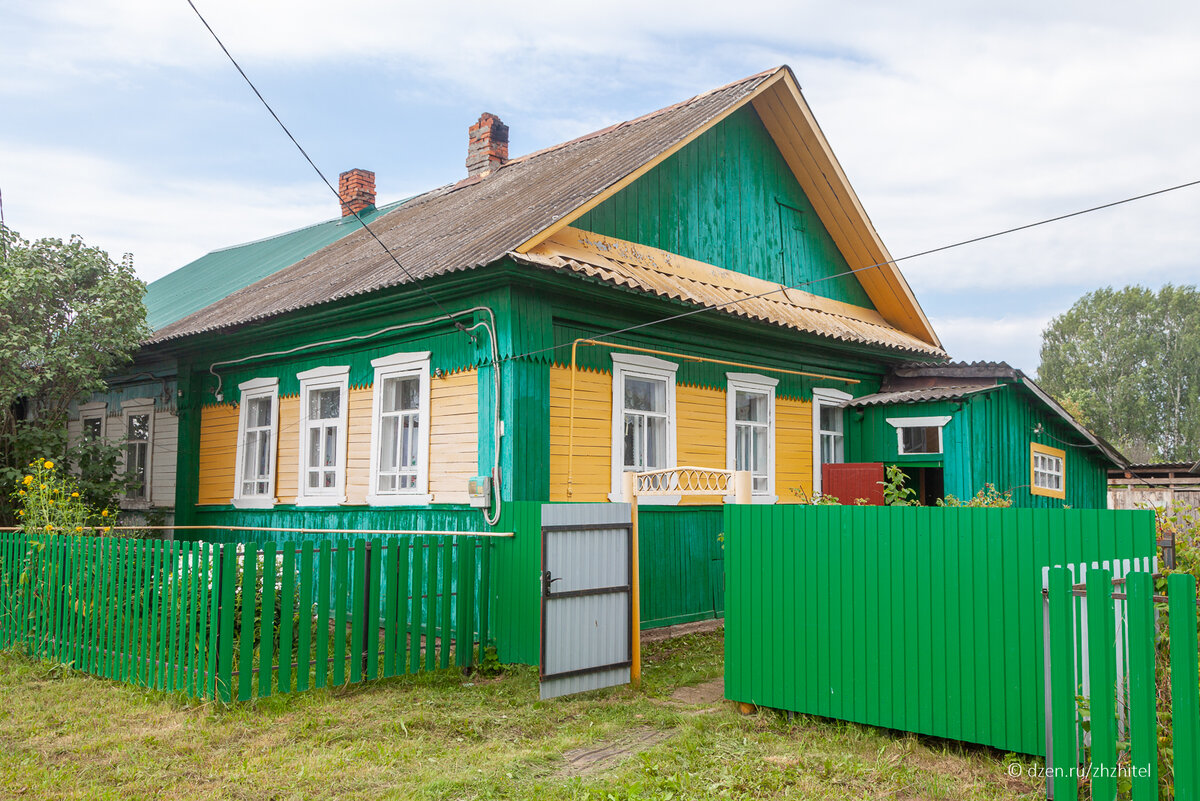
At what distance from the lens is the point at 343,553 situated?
7.75 m

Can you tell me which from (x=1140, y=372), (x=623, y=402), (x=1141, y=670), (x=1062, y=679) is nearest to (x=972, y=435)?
(x=623, y=402)

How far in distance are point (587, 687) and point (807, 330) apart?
18.3 feet

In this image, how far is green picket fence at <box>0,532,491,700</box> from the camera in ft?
23.3

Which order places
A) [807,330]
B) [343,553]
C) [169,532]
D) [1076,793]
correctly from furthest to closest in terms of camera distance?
[169,532] → [807,330] → [343,553] → [1076,793]

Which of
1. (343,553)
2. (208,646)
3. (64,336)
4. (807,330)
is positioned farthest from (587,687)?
(64,336)

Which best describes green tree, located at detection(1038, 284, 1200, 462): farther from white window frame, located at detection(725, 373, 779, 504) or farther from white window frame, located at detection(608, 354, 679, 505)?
white window frame, located at detection(608, 354, 679, 505)

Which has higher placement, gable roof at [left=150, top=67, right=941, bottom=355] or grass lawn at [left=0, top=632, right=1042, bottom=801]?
gable roof at [left=150, top=67, right=941, bottom=355]

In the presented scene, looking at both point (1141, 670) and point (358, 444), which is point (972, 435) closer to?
point (358, 444)

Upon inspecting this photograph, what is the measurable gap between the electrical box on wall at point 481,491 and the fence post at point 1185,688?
20.1 feet

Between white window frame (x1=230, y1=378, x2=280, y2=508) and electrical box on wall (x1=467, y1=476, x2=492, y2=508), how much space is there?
14.2ft

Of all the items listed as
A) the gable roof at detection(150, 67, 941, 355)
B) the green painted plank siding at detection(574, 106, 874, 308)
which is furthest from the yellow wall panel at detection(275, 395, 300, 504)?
the green painted plank siding at detection(574, 106, 874, 308)

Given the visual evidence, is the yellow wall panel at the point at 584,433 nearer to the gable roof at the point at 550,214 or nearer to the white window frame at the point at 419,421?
the white window frame at the point at 419,421

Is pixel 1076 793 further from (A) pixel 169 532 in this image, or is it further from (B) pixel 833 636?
(A) pixel 169 532

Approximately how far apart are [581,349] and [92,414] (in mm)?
10789
